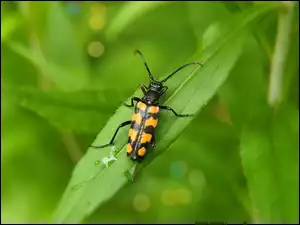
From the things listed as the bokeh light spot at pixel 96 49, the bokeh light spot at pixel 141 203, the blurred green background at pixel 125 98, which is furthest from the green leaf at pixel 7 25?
the bokeh light spot at pixel 141 203

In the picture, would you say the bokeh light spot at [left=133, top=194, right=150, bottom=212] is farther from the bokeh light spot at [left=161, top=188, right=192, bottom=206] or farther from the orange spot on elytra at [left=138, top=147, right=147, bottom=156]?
the orange spot on elytra at [left=138, top=147, right=147, bottom=156]

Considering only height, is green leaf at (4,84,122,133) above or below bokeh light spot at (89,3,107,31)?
below

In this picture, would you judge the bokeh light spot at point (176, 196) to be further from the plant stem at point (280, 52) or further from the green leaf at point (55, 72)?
the plant stem at point (280, 52)

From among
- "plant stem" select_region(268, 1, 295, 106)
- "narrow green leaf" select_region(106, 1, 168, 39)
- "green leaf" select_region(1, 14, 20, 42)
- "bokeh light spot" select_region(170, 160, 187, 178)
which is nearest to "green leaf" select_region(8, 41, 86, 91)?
"green leaf" select_region(1, 14, 20, 42)

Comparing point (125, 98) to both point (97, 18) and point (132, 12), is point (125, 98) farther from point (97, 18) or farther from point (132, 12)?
point (97, 18)

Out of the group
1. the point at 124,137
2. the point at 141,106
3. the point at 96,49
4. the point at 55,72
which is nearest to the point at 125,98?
the point at 141,106

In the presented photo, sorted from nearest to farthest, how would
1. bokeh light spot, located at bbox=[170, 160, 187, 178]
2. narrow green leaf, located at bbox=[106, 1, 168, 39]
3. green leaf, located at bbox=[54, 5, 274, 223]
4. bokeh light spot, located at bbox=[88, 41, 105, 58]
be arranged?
green leaf, located at bbox=[54, 5, 274, 223], narrow green leaf, located at bbox=[106, 1, 168, 39], bokeh light spot, located at bbox=[170, 160, 187, 178], bokeh light spot, located at bbox=[88, 41, 105, 58]

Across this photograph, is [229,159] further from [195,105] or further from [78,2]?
[78,2]
